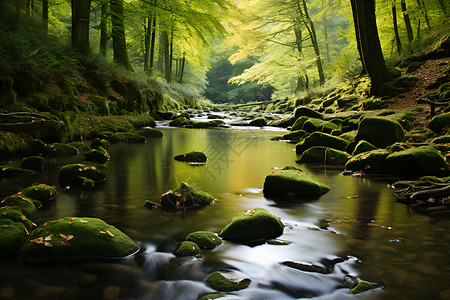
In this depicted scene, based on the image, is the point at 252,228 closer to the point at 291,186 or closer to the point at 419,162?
the point at 291,186

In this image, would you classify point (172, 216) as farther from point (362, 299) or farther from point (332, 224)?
point (362, 299)

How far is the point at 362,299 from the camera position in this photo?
2025mm

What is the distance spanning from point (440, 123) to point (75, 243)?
24.1 feet

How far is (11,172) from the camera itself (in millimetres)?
4840

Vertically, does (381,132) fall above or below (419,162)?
above

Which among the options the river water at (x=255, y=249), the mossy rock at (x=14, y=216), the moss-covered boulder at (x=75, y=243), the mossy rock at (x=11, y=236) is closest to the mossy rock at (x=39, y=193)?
the river water at (x=255, y=249)

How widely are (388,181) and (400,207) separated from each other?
1.42 m

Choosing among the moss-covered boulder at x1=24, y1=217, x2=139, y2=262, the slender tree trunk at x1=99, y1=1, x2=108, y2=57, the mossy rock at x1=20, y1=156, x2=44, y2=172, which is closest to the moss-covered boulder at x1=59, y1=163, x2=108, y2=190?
the mossy rock at x1=20, y1=156, x2=44, y2=172

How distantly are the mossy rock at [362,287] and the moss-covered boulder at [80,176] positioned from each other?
3768mm

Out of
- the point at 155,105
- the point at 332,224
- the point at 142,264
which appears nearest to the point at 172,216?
the point at 142,264

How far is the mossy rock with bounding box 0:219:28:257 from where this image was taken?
96.0 inches

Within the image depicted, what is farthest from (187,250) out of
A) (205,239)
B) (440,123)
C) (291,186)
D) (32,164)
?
(440,123)

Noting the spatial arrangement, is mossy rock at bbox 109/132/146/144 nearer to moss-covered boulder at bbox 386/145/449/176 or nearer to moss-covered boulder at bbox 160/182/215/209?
moss-covered boulder at bbox 160/182/215/209

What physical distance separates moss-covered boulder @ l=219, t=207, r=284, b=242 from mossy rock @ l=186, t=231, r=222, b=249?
152 mm
